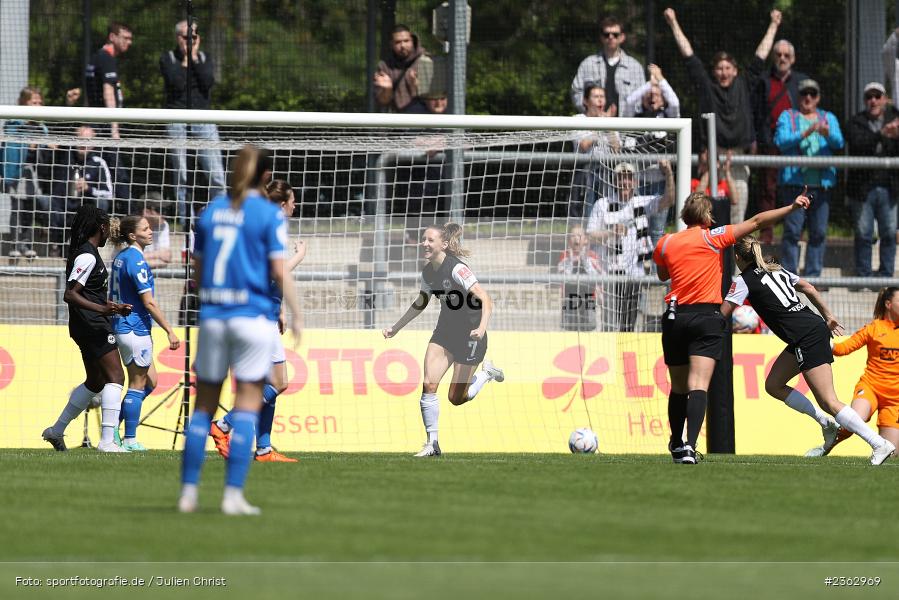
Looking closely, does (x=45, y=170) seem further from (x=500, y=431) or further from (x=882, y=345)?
(x=882, y=345)

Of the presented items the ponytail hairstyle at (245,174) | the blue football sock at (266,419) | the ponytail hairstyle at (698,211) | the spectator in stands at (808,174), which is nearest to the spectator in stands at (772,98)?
the spectator in stands at (808,174)

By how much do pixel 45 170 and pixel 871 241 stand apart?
10.0m

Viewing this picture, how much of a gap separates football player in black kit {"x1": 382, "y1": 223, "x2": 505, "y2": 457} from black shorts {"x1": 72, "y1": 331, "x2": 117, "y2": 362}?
A: 8.33 feet

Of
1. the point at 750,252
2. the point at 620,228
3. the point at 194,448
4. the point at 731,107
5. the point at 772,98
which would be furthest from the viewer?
the point at 772,98

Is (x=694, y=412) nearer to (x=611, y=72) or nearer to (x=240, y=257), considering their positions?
(x=240, y=257)

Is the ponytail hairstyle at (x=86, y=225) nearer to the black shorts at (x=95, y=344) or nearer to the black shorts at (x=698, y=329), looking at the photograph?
the black shorts at (x=95, y=344)

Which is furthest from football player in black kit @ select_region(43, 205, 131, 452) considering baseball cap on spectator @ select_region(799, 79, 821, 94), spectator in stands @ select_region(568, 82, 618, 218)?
baseball cap on spectator @ select_region(799, 79, 821, 94)

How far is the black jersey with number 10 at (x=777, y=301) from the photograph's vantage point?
12859 millimetres

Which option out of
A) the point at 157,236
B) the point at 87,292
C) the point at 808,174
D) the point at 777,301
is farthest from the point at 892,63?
the point at 87,292

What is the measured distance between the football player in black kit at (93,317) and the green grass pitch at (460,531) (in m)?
1.93

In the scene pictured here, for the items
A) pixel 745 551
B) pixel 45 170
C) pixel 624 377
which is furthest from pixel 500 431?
pixel 745 551

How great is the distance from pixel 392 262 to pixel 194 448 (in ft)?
26.9

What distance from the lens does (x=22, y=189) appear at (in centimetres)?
1566

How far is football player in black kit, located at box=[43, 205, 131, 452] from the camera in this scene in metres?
12.4
